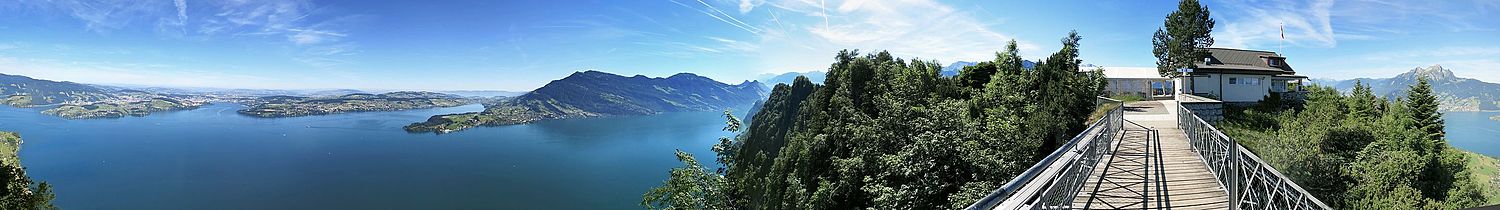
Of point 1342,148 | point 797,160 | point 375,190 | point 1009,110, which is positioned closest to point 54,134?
point 375,190

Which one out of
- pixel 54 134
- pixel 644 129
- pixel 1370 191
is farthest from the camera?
pixel 644 129

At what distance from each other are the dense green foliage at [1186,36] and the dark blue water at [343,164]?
37.6m

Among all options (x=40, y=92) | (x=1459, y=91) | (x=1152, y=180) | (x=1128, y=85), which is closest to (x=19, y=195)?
(x=1152, y=180)

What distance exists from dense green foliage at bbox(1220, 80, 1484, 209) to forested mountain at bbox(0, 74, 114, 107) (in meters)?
241

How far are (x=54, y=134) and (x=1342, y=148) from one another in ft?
530

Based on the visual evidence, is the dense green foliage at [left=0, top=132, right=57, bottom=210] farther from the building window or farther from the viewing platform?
the building window

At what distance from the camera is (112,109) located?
15000 cm

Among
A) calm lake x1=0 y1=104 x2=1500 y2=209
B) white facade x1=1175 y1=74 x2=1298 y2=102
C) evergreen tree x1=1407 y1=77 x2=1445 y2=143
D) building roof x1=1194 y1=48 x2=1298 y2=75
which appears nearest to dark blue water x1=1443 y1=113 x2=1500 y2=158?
calm lake x1=0 y1=104 x2=1500 y2=209

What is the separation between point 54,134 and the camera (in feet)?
351

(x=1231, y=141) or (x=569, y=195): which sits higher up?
(x=1231, y=141)

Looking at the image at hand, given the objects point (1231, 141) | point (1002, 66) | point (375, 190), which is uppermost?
point (1002, 66)

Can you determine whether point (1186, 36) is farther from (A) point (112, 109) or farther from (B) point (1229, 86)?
(A) point (112, 109)

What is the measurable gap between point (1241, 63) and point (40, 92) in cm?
26263

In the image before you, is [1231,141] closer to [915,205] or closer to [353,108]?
[915,205]
